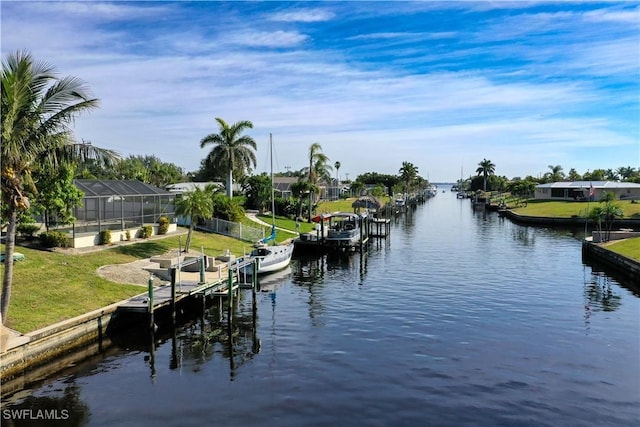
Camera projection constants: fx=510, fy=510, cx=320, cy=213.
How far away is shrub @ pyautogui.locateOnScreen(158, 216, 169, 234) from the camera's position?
148 ft

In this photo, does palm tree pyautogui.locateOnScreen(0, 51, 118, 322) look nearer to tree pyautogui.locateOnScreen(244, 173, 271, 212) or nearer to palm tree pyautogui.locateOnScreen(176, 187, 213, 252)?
palm tree pyautogui.locateOnScreen(176, 187, 213, 252)

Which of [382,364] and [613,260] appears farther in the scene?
[613,260]

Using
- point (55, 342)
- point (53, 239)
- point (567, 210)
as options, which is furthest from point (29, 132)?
point (567, 210)

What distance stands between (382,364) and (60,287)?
16.8m

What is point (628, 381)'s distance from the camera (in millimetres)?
20344

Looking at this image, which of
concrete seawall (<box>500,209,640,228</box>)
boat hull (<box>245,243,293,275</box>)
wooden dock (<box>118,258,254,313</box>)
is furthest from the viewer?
concrete seawall (<box>500,209,640,228</box>)

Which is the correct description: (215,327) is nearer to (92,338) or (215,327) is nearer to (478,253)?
(92,338)

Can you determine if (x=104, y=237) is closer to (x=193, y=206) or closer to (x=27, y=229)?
(x=27, y=229)

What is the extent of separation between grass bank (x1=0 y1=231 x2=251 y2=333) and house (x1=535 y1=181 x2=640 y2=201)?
113 meters

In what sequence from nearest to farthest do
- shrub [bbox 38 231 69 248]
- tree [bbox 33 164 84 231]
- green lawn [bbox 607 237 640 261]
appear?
tree [bbox 33 164 84 231], shrub [bbox 38 231 69 248], green lawn [bbox 607 237 640 261]

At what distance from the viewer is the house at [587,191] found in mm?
122062

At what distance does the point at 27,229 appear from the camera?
107 feet

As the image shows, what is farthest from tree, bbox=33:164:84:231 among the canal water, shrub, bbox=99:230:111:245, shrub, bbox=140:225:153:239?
the canal water

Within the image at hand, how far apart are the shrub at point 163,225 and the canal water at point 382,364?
12.6m
